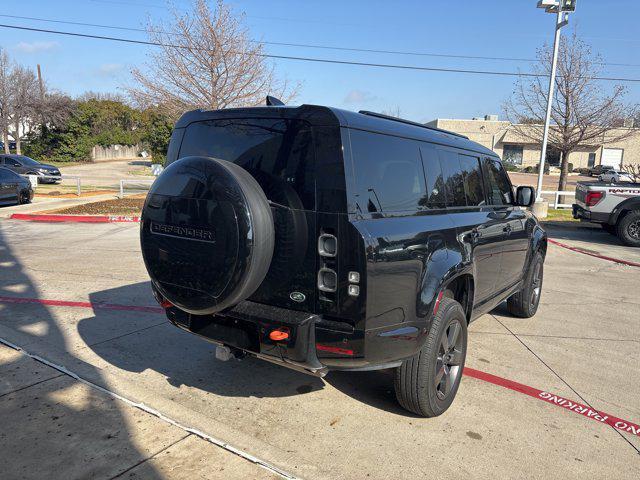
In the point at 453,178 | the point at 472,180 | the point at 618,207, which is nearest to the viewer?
the point at 453,178

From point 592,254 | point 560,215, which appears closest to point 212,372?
point 592,254

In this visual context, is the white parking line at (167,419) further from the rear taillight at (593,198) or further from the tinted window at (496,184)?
the rear taillight at (593,198)

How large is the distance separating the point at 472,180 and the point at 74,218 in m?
13.0

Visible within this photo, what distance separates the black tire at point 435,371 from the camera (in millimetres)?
3281

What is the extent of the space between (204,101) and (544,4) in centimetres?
1209

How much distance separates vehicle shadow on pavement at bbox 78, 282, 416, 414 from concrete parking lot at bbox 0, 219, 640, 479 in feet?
0.06

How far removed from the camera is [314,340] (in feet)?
9.42

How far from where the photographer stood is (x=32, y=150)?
46.2m

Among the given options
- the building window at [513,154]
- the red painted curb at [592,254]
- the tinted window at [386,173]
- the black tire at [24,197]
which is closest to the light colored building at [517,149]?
the building window at [513,154]

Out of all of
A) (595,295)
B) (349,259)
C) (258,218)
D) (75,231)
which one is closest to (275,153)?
(258,218)

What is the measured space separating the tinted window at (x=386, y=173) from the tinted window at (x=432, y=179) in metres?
0.08

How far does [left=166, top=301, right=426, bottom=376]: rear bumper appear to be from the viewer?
9.26ft

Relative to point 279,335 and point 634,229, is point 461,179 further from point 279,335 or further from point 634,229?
point 634,229

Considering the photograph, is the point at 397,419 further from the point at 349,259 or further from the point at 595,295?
the point at 595,295
